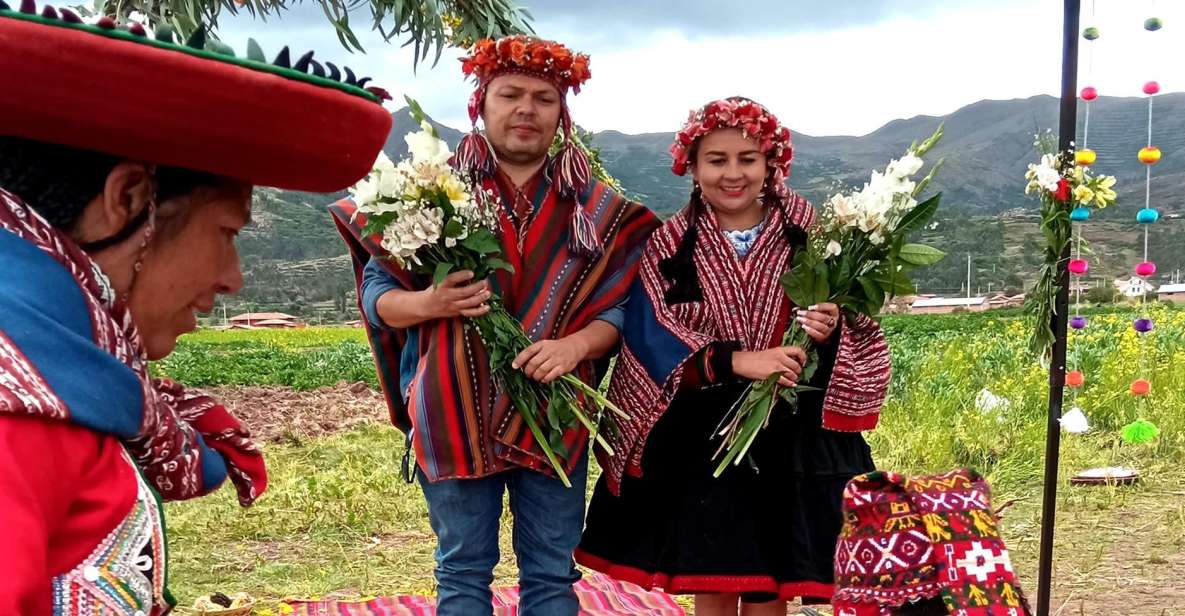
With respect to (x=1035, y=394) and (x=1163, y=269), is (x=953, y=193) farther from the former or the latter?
(x=1035, y=394)

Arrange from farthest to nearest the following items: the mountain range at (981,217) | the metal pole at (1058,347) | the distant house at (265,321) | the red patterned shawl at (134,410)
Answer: the distant house at (265,321)
the mountain range at (981,217)
the metal pole at (1058,347)
the red patterned shawl at (134,410)

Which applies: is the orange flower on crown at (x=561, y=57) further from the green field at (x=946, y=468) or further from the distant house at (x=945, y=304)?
the distant house at (x=945, y=304)

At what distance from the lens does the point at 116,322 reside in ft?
4.17

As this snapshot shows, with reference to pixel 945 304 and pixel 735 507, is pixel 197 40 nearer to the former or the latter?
pixel 735 507

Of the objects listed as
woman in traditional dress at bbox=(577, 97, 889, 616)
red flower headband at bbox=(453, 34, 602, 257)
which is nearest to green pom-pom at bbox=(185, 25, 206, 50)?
red flower headband at bbox=(453, 34, 602, 257)

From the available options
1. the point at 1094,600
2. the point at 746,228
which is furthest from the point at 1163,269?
the point at 746,228

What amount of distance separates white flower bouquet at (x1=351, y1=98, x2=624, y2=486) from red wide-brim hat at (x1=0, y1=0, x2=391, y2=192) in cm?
132

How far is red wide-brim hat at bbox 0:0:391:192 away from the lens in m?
1.10

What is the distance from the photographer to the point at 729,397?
10.5 feet

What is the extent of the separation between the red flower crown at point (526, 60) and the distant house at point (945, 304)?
26984mm

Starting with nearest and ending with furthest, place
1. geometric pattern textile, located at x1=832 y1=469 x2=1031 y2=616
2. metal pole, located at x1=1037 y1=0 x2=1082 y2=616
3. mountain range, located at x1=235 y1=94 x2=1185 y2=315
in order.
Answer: geometric pattern textile, located at x1=832 y1=469 x2=1031 y2=616 < metal pole, located at x1=1037 y1=0 x2=1082 y2=616 < mountain range, located at x1=235 y1=94 x2=1185 y2=315

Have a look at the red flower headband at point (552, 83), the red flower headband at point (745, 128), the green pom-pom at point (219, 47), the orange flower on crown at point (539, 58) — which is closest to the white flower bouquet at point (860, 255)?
the red flower headband at point (745, 128)

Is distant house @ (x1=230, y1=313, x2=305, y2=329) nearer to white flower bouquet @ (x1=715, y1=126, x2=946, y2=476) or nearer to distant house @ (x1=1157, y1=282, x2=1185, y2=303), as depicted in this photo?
distant house @ (x1=1157, y1=282, x2=1185, y2=303)

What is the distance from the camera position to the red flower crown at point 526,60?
2977mm
